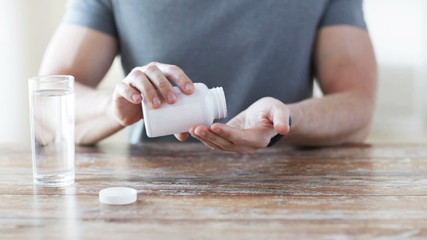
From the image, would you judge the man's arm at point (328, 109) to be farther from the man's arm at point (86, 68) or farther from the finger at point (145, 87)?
the man's arm at point (86, 68)

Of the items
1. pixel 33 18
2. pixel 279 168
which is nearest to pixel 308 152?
pixel 279 168

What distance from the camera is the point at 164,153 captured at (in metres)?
1.40

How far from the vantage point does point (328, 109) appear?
4.98ft

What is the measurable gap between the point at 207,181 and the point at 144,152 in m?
0.31

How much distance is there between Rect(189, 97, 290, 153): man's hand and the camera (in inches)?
42.8

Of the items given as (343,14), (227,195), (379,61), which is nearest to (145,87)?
(227,195)

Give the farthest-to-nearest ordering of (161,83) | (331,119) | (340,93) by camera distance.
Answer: (340,93) → (331,119) → (161,83)

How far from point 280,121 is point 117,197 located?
31 cm

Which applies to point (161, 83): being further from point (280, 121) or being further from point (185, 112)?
point (280, 121)

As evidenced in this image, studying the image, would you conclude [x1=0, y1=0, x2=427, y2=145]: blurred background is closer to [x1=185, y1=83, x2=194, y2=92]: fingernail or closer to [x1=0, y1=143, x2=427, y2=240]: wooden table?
[x1=0, y1=143, x2=427, y2=240]: wooden table

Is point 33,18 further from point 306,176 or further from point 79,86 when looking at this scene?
point 306,176

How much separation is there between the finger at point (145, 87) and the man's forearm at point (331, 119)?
1.32 ft

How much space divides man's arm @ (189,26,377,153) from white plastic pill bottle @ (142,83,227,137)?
0.03 metres

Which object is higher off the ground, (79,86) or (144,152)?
(79,86)
